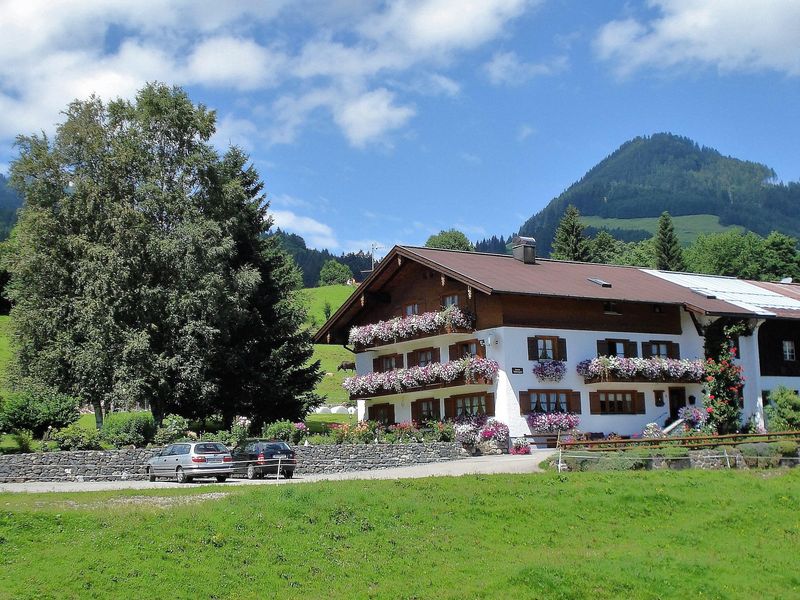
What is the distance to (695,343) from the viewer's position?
4641cm

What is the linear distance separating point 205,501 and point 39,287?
93.6 feet

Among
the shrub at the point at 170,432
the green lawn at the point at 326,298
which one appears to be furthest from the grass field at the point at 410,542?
the green lawn at the point at 326,298

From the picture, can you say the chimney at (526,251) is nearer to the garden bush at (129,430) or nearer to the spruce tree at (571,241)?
→ the garden bush at (129,430)

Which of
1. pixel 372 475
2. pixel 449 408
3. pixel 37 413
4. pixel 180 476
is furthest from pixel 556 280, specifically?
pixel 37 413

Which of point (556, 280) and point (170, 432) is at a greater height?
point (556, 280)

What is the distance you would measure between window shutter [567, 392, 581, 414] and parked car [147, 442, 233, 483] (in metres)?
16.9

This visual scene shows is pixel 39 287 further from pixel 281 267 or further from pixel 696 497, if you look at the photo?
pixel 696 497

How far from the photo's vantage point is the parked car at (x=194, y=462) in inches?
1239

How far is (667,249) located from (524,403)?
63.2 meters

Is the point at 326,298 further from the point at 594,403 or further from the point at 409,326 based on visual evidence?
the point at 594,403

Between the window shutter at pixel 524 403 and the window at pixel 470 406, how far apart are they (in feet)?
6.48

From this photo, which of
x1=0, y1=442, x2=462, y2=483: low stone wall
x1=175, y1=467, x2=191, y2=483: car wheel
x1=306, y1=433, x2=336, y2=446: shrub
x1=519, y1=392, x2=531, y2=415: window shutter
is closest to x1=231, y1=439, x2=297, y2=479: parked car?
x1=0, y1=442, x2=462, y2=483: low stone wall

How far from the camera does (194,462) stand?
3152 centimetres

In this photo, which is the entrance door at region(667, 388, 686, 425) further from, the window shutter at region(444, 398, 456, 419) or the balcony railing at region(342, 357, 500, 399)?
the window shutter at region(444, 398, 456, 419)
